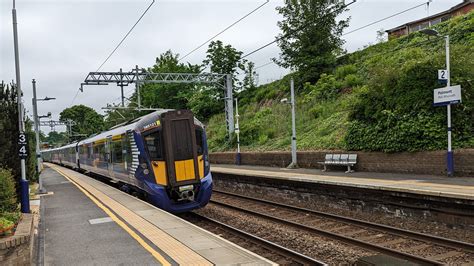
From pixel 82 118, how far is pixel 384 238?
9625 centimetres

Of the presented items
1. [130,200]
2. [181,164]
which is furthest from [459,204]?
[130,200]

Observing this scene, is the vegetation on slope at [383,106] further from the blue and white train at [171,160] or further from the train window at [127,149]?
the train window at [127,149]

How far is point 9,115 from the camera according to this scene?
12188 millimetres

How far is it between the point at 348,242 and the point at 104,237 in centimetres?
527

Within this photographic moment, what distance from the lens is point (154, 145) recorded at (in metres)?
12.2

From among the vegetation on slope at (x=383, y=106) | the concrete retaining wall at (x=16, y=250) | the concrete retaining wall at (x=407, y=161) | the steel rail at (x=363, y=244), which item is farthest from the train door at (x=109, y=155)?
the concrete retaining wall at (x=16, y=250)

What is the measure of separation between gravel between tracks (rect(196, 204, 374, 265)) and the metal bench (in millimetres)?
6219

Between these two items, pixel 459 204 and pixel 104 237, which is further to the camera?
pixel 459 204

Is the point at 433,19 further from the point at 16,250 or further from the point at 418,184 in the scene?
the point at 16,250

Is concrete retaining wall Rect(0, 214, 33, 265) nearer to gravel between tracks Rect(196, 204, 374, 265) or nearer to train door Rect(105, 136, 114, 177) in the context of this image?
gravel between tracks Rect(196, 204, 374, 265)

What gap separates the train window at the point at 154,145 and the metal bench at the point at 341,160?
9.07 m

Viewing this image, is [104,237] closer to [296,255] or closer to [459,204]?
[296,255]

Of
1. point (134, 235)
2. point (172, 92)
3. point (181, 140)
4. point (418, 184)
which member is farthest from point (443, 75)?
point (172, 92)

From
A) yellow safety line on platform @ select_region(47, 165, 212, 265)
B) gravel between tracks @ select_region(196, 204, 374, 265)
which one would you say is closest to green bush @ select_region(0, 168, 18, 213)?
yellow safety line on platform @ select_region(47, 165, 212, 265)
